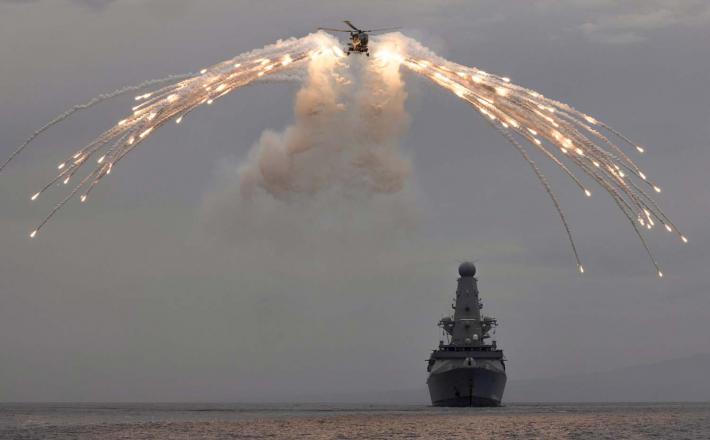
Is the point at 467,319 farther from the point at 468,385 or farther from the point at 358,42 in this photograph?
the point at 358,42

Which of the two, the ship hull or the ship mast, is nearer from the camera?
the ship hull

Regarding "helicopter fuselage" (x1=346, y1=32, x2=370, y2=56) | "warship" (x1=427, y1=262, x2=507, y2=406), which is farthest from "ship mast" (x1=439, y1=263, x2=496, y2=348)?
"helicopter fuselage" (x1=346, y1=32, x2=370, y2=56)

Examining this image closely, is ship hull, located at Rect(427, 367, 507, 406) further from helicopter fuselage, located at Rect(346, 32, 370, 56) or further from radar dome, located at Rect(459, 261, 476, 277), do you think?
helicopter fuselage, located at Rect(346, 32, 370, 56)

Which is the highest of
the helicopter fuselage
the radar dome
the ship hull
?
the radar dome

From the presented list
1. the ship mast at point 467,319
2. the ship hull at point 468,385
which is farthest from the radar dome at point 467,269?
the ship hull at point 468,385

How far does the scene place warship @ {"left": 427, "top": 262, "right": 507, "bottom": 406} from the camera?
13338 cm

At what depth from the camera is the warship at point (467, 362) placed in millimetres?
133375

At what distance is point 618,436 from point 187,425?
4568cm

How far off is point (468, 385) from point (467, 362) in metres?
3.50

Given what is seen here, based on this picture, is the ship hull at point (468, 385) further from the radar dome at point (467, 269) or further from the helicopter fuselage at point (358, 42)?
the helicopter fuselage at point (358, 42)

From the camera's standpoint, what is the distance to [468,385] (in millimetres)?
133750

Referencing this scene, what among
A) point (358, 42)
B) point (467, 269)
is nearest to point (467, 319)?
point (467, 269)

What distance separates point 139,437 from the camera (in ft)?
271

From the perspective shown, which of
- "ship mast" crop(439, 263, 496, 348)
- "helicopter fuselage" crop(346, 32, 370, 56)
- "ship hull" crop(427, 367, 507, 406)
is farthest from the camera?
"ship mast" crop(439, 263, 496, 348)
